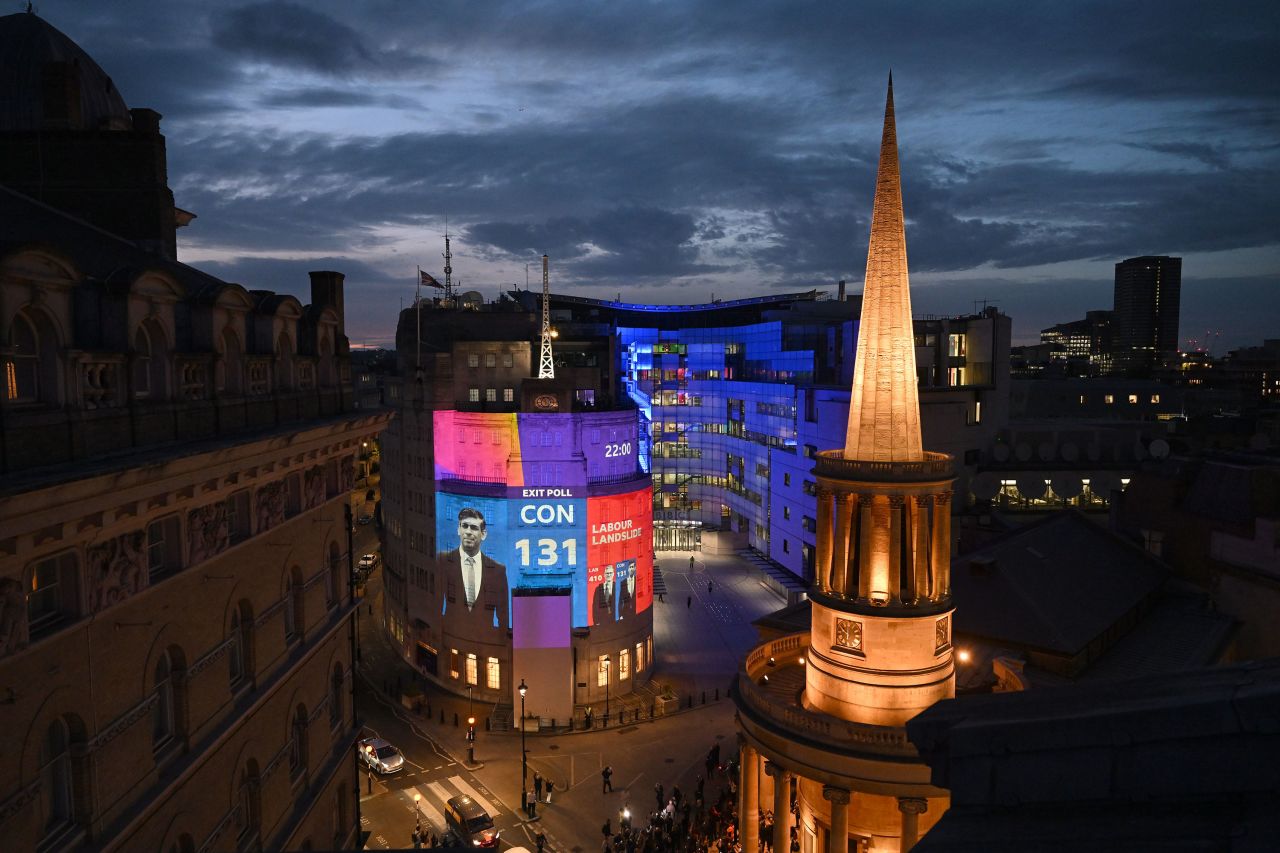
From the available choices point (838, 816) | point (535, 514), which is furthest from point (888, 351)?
point (535, 514)

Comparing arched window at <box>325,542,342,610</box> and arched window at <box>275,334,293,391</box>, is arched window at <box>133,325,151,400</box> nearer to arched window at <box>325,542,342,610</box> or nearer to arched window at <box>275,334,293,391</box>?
arched window at <box>275,334,293,391</box>

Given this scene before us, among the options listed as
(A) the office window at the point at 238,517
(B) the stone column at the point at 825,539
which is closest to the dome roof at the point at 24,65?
(A) the office window at the point at 238,517

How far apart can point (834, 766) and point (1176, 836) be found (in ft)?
64.4

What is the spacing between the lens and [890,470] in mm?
26562

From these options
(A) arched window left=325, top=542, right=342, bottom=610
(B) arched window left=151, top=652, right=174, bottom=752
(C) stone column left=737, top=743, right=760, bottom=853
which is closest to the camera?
(B) arched window left=151, top=652, right=174, bottom=752

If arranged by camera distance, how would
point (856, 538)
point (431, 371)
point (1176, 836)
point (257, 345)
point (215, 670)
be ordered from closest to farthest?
point (1176, 836), point (215, 670), point (257, 345), point (856, 538), point (431, 371)

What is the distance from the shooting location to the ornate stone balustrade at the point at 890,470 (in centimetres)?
2644

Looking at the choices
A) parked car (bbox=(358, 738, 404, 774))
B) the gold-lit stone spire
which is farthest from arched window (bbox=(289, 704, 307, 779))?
parked car (bbox=(358, 738, 404, 774))

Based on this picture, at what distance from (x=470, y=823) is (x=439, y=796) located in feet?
17.9

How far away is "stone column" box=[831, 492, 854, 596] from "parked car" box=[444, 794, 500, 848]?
17143 mm

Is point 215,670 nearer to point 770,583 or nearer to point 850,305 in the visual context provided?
point 770,583

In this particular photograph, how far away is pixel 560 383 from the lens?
51656 millimetres

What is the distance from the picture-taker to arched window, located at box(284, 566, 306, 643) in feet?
68.6

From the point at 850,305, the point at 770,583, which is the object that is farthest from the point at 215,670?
the point at 850,305
